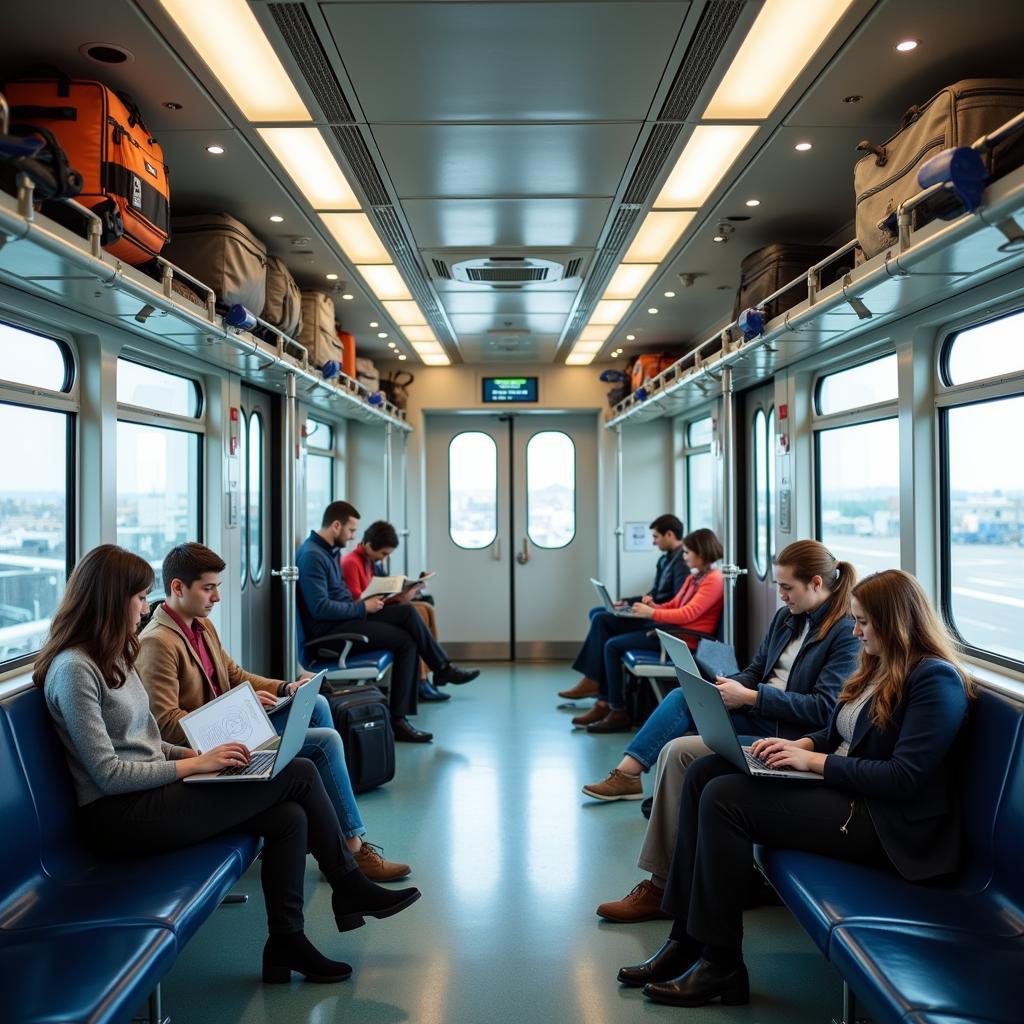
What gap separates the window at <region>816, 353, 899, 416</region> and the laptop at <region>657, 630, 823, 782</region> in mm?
2207

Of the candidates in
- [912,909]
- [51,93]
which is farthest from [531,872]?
[51,93]

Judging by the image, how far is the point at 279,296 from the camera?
539 centimetres

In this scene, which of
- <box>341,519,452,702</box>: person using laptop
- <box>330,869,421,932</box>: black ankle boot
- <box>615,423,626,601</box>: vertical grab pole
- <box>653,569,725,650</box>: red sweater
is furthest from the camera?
<box>615,423,626,601</box>: vertical grab pole

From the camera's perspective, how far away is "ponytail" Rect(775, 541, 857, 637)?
360cm

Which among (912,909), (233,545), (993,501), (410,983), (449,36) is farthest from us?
(233,545)

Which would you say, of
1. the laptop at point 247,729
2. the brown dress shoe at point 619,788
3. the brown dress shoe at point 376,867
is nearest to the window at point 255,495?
the brown dress shoe at point 619,788

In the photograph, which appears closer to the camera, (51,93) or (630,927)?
(51,93)

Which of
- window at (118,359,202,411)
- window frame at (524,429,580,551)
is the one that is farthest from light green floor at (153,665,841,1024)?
window frame at (524,429,580,551)

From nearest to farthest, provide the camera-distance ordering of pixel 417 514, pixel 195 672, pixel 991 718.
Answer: pixel 991 718 < pixel 195 672 < pixel 417 514

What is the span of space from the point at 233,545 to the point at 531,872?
120 inches

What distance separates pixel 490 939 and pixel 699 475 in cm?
634

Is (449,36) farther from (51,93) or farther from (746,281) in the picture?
(746,281)

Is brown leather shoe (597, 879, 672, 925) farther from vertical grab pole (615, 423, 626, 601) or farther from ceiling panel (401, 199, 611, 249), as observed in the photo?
vertical grab pole (615, 423, 626, 601)

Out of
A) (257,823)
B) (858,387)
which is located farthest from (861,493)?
(257,823)
